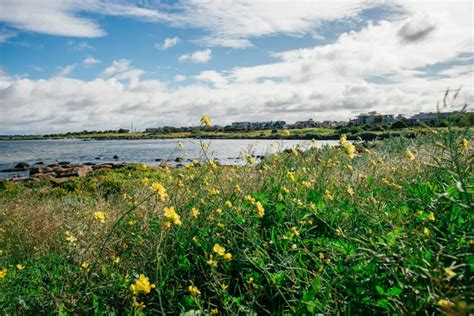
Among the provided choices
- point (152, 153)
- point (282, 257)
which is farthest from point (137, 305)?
point (152, 153)

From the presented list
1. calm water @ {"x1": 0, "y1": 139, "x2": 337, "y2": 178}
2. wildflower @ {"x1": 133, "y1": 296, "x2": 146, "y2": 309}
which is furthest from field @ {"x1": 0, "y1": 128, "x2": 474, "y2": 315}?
calm water @ {"x1": 0, "y1": 139, "x2": 337, "y2": 178}

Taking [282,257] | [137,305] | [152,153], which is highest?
[282,257]

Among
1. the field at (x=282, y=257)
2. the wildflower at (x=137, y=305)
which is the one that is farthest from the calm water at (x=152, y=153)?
the wildflower at (x=137, y=305)

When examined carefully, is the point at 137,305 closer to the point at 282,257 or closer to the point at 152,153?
the point at 282,257

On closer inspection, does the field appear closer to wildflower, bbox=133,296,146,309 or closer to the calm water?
wildflower, bbox=133,296,146,309

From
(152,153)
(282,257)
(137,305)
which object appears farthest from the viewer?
(152,153)

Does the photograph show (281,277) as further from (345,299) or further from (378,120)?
(378,120)

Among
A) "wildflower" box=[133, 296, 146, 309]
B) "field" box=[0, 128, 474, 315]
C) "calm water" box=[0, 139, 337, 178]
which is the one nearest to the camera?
"field" box=[0, 128, 474, 315]

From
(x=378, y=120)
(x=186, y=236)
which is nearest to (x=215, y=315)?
(x=186, y=236)

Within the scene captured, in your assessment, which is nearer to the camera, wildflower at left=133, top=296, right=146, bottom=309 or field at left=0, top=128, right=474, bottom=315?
field at left=0, top=128, right=474, bottom=315

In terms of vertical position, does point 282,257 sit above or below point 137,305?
above

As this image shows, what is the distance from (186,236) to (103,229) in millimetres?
1327

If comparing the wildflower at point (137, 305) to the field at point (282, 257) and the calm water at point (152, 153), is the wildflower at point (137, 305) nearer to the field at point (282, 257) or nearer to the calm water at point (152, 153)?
the field at point (282, 257)

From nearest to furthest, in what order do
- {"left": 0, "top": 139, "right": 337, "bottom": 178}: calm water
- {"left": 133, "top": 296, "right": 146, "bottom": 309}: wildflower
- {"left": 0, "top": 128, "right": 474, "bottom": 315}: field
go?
{"left": 0, "top": 128, "right": 474, "bottom": 315}: field, {"left": 133, "top": 296, "right": 146, "bottom": 309}: wildflower, {"left": 0, "top": 139, "right": 337, "bottom": 178}: calm water
